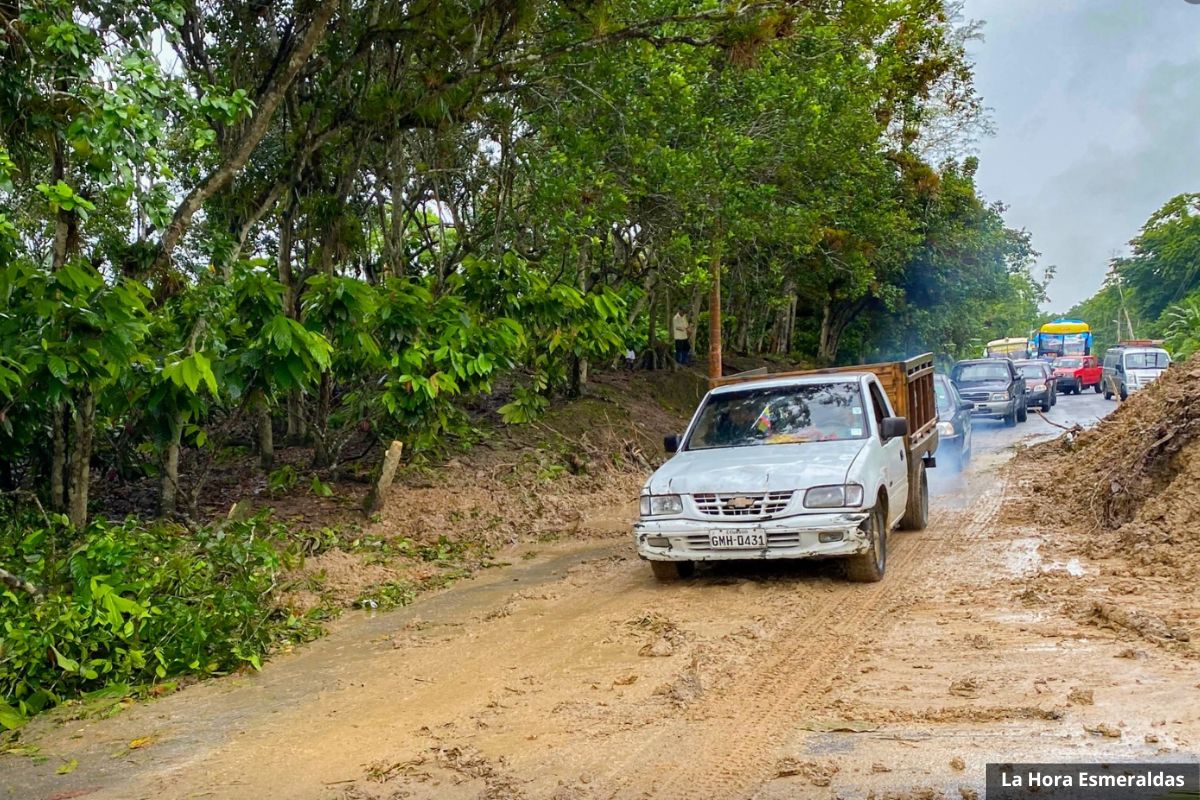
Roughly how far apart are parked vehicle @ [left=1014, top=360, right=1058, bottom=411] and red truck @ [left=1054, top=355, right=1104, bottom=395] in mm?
13616

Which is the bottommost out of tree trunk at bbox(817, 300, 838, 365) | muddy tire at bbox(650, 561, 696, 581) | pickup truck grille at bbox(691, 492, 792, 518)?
muddy tire at bbox(650, 561, 696, 581)

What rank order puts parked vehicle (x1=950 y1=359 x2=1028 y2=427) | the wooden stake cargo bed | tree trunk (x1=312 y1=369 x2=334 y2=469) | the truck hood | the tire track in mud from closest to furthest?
the tire track in mud → the truck hood → the wooden stake cargo bed → tree trunk (x1=312 y1=369 x2=334 y2=469) → parked vehicle (x1=950 y1=359 x2=1028 y2=427)

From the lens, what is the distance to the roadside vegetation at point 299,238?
7.09 metres

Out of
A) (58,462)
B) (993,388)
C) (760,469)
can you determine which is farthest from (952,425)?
(58,462)

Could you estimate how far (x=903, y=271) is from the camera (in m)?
33.0

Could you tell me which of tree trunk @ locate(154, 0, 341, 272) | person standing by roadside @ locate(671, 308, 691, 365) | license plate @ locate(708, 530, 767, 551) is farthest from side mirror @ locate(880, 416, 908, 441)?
person standing by roadside @ locate(671, 308, 691, 365)

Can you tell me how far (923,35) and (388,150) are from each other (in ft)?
57.9

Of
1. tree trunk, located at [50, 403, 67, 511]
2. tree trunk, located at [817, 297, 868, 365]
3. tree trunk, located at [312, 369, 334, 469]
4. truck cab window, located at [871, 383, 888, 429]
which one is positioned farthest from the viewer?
tree trunk, located at [817, 297, 868, 365]

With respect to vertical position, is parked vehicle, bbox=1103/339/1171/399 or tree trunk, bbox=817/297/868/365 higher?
tree trunk, bbox=817/297/868/365

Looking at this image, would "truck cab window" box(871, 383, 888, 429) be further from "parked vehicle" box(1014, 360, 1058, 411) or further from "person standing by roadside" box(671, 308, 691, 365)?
"parked vehicle" box(1014, 360, 1058, 411)

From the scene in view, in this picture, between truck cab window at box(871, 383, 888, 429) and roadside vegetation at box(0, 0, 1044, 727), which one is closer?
roadside vegetation at box(0, 0, 1044, 727)

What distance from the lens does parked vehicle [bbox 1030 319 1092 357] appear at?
51.5 meters

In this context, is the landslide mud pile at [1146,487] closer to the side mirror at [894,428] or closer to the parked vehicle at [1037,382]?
the side mirror at [894,428]

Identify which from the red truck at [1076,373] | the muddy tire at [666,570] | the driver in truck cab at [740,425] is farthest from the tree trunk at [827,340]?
Answer: the muddy tire at [666,570]
